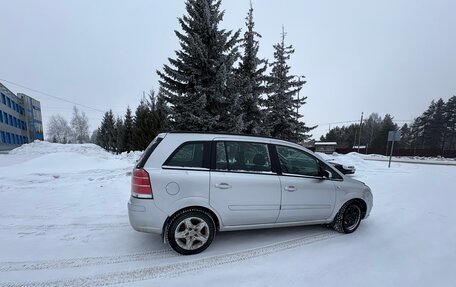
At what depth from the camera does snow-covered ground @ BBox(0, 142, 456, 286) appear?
2.80 m

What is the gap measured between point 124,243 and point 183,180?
167cm

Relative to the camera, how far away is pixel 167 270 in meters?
2.97

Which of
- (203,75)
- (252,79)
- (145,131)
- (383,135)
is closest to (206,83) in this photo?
(203,75)

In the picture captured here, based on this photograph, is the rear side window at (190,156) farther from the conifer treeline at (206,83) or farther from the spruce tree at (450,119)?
the spruce tree at (450,119)

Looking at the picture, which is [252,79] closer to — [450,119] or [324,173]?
[324,173]

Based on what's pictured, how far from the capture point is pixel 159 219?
3.20m

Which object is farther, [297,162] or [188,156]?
[297,162]

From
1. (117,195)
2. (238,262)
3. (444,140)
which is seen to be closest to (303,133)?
(117,195)

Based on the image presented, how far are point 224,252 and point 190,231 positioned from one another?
0.65 metres

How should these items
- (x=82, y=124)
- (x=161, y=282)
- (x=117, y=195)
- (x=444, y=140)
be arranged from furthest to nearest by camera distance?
(x=82, y=124) → (x=444, y=140) → (x=117, y=195) → (x=161, y=282)

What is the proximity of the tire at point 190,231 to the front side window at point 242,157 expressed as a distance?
0.82m

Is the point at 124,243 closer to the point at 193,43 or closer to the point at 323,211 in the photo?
the point at 323,211

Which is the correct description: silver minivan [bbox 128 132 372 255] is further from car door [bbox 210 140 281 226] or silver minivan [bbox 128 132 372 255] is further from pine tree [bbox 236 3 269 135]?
pine tree [bbox 236 3 269 135]

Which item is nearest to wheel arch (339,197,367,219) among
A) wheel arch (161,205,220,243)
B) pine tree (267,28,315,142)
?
wheel arch (161,205,220,243)
